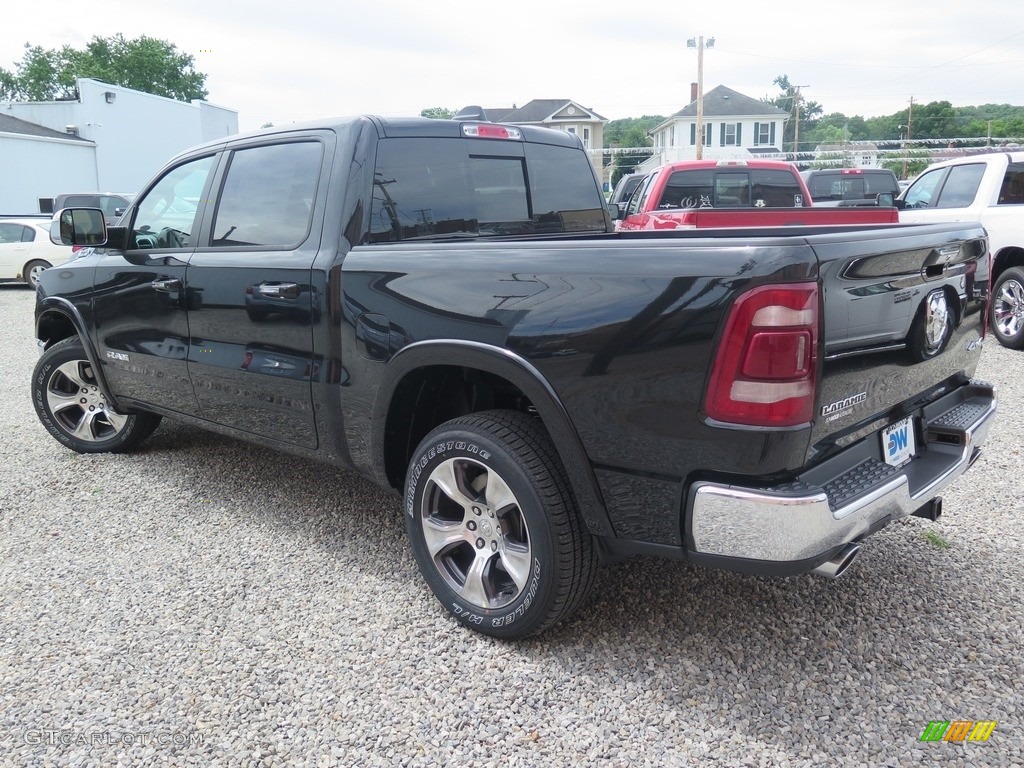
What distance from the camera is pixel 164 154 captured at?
118 feet

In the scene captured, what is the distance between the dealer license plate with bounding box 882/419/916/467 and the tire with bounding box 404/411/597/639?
1033 mm

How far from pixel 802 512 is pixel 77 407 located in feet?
15.5

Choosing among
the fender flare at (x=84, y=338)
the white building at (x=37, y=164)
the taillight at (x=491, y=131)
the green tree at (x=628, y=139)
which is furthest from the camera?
the green tree at (x=628, y=139)

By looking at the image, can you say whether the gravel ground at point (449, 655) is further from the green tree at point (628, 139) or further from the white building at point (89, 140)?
the green tree at point (628, 139)

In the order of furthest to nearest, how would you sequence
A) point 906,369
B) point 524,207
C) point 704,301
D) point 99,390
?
point 99,390, point 524,207, point 906,369, point 704,301

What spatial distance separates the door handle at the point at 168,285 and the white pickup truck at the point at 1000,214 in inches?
274

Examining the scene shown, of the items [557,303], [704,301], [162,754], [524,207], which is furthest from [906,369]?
[162,754]

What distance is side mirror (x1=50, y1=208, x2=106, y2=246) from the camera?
4.57 metres

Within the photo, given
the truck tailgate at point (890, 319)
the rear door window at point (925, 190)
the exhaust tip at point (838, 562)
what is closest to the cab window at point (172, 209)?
the truck tailgate at point (890, 319)

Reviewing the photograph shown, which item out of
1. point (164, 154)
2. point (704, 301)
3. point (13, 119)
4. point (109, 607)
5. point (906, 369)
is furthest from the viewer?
point (164, 154)

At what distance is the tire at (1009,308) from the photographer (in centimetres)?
794

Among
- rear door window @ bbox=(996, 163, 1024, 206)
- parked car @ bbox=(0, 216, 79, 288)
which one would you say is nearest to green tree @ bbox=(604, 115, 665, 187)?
parked car @ bbox=(0, 216, 79, 288)

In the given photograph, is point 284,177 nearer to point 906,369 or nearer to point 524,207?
point 524,207

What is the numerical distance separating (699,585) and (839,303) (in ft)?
4.97
